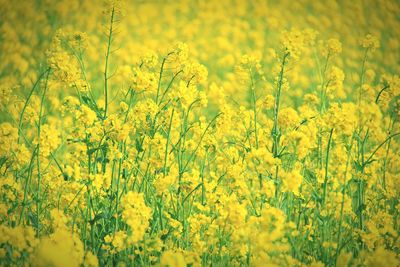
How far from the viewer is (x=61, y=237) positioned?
217 centimetres

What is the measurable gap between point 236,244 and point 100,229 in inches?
28.1

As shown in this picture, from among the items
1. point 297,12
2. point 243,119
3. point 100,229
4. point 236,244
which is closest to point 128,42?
point 297,12

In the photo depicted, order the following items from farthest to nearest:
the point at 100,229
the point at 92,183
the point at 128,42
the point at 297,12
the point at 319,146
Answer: the point at 297,12 < the point at 128,42 < the point at 319,146 < the point at 100,229 < the point at 92,183

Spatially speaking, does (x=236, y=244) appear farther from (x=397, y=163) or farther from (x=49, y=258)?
(x=397, y=163)

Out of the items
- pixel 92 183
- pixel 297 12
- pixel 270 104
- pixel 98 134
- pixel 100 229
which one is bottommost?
pixel 100 229

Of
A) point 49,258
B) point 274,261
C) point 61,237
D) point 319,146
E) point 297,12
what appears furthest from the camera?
point 297,12

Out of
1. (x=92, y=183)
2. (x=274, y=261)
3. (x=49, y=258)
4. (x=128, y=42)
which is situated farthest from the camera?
(x=128, y=42)

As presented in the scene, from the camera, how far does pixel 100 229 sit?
2891 millimetres

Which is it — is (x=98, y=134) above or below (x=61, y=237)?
above

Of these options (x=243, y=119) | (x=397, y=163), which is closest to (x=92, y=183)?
(x=243, y=119)

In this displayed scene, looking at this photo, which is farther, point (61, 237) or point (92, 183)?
point (92, 183)

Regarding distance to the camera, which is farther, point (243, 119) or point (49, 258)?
point (243, 119)

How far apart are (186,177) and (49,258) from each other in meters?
1.05

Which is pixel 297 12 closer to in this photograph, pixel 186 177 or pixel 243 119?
pixel 243 119
